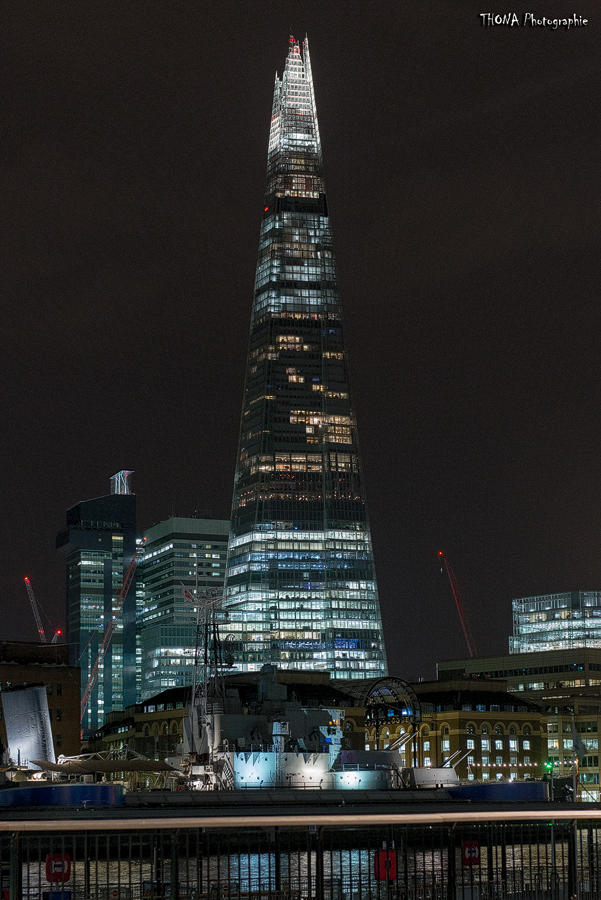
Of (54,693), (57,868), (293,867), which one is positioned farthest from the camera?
(54,693)

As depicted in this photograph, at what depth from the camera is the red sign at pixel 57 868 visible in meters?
67.6

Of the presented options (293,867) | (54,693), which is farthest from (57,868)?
(54,693)

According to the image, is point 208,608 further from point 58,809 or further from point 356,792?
point 58,809

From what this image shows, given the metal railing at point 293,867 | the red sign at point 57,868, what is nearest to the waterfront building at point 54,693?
the metal railing at point 293,867

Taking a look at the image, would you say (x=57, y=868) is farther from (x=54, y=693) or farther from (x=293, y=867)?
(x=54, y=693)

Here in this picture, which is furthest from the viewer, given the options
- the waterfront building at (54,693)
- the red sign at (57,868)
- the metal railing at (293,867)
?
the waterfront building at (54,693)

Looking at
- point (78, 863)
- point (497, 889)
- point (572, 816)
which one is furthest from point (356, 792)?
point (572, 816)

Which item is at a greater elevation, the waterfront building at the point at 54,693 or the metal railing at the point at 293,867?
the waterfront building at the point at 54,693

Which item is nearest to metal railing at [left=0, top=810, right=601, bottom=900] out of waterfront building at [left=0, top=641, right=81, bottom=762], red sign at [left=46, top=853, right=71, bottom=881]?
red sign at [left=46, top=853, right=71, bottom=881]

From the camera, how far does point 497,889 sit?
7700 cm

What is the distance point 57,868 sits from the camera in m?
93.4

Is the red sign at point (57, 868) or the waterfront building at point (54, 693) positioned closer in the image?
the red sign at point (57, 868)

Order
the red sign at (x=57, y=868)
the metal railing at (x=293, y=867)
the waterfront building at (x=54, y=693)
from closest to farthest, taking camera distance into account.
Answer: the metal railing at (x=293, y=867) < the red sign at (x=57, y=868) < the waterfront building at (x=54, y=693)

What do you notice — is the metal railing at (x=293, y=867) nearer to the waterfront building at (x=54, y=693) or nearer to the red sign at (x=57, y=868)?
the red sign at (x=57, y=868)
